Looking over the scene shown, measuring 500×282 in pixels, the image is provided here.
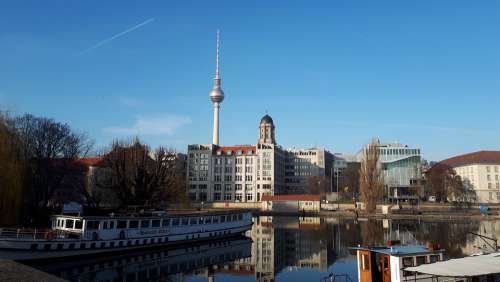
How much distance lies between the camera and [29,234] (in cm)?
3166

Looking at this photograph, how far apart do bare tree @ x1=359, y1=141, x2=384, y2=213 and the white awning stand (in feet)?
204

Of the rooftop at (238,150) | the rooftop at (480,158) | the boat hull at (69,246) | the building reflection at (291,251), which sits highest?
the rooftop at (238,150)

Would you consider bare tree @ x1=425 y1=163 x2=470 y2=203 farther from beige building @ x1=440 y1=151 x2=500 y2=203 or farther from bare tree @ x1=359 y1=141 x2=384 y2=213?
bare tree @ x1=359 y1=141 x2=384 y2=213

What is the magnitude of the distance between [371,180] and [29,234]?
62.6 metres

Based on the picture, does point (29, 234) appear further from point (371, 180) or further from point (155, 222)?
point (371, 180)

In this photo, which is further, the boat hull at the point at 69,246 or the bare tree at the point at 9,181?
the bare tree at the point at 9,181

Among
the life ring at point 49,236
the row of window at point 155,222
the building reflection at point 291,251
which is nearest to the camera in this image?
the life ring at point 49,236

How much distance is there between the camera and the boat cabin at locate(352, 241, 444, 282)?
61.1 ft

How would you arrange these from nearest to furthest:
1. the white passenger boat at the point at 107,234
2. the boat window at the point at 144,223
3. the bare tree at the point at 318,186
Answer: the white passenger boat at the point at 107,234 → the boat window at the point at 144,223 → the bare tree at the point at 318,186

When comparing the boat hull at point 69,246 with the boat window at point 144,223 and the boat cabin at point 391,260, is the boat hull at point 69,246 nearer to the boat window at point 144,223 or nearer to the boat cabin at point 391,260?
the boat window at point 144,223

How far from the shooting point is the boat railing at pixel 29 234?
2944cm

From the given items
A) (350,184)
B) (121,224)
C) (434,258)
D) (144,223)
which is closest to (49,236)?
(121,224)

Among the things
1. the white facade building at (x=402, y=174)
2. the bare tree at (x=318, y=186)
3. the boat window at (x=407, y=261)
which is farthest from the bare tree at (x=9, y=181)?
the bare tree at (x=318, y=186)

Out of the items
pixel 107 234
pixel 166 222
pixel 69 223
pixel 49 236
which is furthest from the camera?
pixel 166 222
